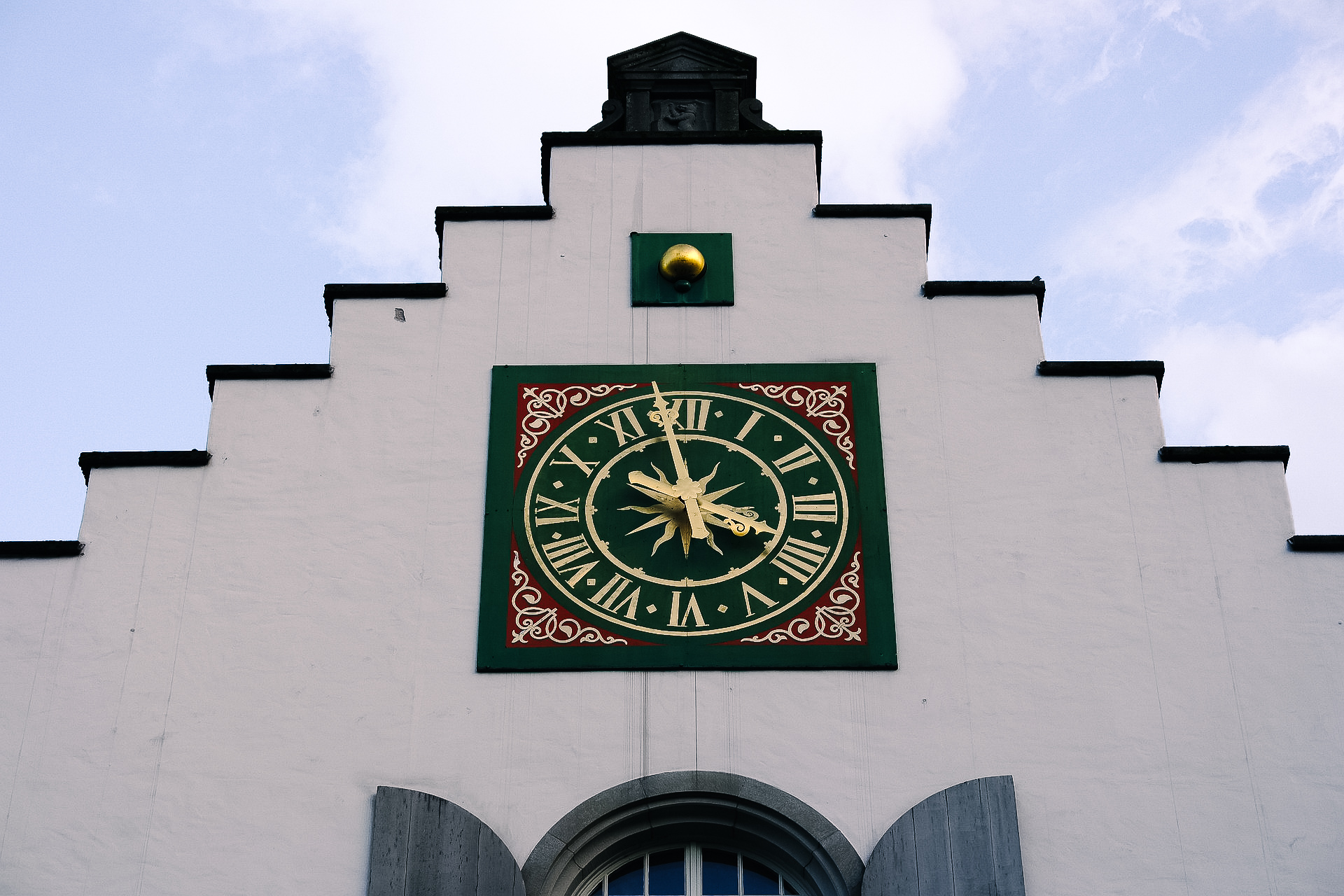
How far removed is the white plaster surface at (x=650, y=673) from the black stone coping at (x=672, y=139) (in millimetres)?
1431

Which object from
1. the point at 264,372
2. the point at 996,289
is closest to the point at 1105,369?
the point at 996,289

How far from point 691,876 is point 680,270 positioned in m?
3.82

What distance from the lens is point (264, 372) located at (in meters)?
10.7

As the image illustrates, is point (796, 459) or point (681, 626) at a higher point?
point (796, 459)

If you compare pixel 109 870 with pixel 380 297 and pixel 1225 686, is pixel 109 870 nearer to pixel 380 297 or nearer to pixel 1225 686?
pixel 380 297

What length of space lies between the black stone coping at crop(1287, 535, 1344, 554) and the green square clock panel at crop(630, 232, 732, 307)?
370cm

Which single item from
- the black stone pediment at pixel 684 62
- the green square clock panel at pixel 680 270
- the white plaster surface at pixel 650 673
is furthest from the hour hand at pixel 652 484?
the black stone pediment at pixel 684 62

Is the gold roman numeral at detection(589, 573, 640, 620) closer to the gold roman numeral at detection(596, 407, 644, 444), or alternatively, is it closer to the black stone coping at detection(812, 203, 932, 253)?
the gold roman numeral at detection(596, 407, 644, 444)

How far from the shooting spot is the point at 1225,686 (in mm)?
9602

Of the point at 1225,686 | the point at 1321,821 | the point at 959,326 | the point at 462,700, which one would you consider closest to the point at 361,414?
the point at 462,700

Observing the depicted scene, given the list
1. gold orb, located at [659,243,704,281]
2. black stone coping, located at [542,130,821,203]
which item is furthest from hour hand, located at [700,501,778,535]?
black stone coping, located at [542,130,821,203]

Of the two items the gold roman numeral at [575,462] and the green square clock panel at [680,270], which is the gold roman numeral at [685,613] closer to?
the gold roman numeral at [575,462]

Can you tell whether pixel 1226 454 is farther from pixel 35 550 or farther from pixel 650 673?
pixel 35 550

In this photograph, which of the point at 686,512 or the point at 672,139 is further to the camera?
the point at 672,139
